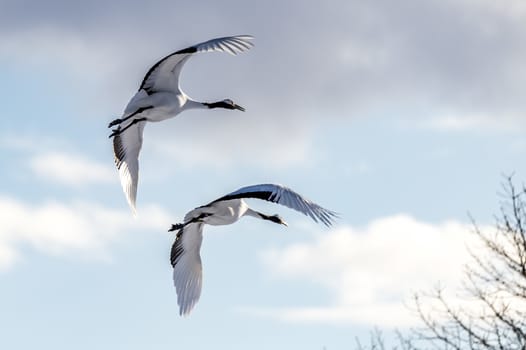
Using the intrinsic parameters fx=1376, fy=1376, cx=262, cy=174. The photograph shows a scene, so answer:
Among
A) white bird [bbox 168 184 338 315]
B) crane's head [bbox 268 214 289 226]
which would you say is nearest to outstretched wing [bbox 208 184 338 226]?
white bird [bbox 168 184 338 315]

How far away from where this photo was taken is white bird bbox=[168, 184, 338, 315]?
21172 millimetres

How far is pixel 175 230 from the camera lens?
2450cm

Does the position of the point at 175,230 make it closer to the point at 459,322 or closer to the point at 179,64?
the point at 179,64

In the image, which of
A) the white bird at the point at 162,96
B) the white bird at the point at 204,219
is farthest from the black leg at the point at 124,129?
the white bird at the point at 204,219

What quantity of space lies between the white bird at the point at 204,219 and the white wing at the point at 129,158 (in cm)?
129

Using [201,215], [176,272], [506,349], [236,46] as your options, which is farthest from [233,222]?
[506,349]

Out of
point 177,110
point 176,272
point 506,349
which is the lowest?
point 506,349

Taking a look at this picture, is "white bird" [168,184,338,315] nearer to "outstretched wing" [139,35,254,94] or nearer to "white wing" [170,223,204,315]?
"white wing" [170,223,204,315]

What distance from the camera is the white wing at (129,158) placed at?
2566 centimetres

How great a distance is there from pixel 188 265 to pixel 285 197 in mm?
4309

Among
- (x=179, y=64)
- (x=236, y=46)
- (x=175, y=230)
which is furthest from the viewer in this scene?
(x=175, y=230)

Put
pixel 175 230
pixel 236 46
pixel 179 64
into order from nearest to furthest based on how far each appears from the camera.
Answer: pixel 236 46 < pixel 179 64 < pixel 175 230

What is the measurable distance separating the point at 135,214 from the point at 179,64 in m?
3.63

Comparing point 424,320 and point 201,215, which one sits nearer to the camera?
point 201,215
